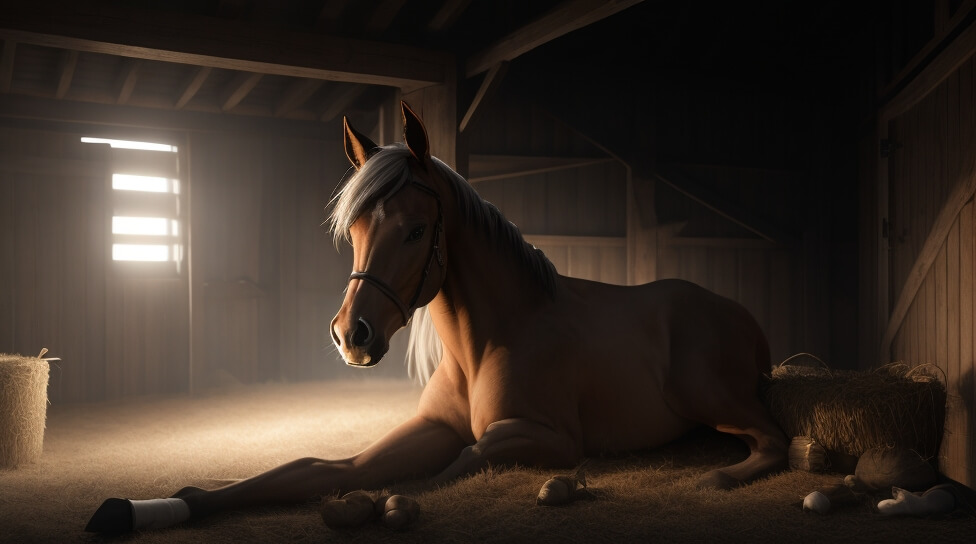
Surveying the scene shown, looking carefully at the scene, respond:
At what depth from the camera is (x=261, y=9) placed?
14.2ft

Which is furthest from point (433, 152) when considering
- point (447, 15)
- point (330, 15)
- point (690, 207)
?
point (690, 207)

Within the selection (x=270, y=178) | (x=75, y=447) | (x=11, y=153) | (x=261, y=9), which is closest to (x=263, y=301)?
(x=270, y=178)

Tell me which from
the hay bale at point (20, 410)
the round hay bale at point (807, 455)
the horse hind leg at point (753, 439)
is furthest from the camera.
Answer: the hay bale at point (20, 410)

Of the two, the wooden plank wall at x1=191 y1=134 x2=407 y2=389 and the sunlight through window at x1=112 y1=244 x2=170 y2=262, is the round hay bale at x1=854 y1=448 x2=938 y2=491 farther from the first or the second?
the sunlight through window at x1=112 y1=244 x2=170 y2=262

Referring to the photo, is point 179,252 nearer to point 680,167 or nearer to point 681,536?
point 680,167

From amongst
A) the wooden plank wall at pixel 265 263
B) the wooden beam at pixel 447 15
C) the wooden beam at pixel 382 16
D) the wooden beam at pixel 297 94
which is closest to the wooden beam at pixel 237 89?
the wooden beam at pixel 297 94

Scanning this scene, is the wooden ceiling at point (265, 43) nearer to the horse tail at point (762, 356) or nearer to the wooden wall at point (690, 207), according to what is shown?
the wooden wall at point (690, 207)

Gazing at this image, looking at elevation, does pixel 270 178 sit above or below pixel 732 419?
above

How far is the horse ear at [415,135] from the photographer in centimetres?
222

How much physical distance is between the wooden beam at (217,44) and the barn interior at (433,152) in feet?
0.05

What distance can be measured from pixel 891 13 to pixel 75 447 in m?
6.47

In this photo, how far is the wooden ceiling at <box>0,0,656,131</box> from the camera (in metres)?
3.94

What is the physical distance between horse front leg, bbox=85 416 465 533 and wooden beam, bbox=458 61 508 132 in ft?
8.64

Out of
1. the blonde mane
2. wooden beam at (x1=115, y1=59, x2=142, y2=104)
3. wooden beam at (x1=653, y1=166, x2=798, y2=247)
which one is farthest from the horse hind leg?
wooden beam at (x1=115, y1=59, x2=142, y2=104)
